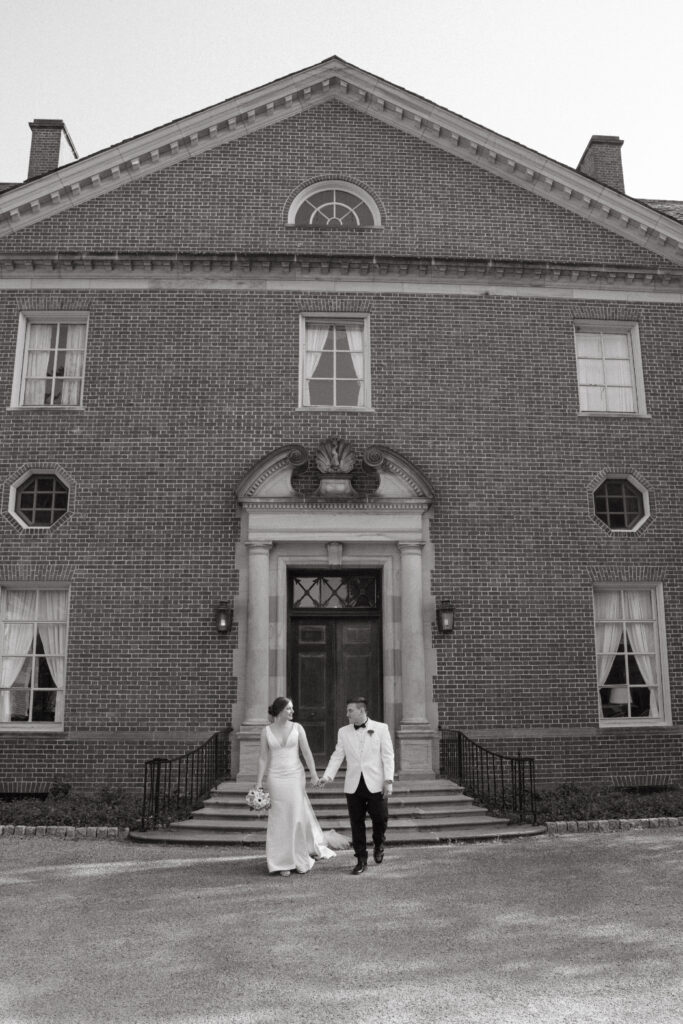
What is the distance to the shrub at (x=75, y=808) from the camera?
11.0 metres

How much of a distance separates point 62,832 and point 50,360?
723 centimetres

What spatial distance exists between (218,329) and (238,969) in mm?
10429

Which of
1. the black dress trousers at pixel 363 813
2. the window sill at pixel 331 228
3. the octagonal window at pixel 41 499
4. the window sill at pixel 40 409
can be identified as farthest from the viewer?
the window sill at pixel 331 228

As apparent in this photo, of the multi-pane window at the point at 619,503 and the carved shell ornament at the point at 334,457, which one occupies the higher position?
the carved shell ornament at the point at 334,457

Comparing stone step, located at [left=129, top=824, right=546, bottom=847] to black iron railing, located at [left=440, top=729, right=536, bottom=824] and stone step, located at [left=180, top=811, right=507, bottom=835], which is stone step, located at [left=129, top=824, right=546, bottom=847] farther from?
black iron railing, located at [left=440, top=729, right=536, bottom=824]

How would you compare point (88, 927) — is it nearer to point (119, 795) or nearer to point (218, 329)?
point (119, 795)

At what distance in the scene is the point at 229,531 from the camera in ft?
44.2

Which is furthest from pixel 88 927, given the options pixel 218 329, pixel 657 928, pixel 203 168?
pixel 203 168

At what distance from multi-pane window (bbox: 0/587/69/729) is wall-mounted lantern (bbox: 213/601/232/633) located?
2.20 metres

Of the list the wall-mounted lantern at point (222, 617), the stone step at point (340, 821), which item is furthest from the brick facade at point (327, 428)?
the stone step at point (340, 821)

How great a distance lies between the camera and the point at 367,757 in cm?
864

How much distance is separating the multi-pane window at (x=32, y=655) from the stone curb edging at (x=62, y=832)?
253 centimetres

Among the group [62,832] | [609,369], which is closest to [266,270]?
[609,369]

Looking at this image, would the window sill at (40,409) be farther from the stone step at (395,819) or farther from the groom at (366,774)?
the groom at (366,774)
